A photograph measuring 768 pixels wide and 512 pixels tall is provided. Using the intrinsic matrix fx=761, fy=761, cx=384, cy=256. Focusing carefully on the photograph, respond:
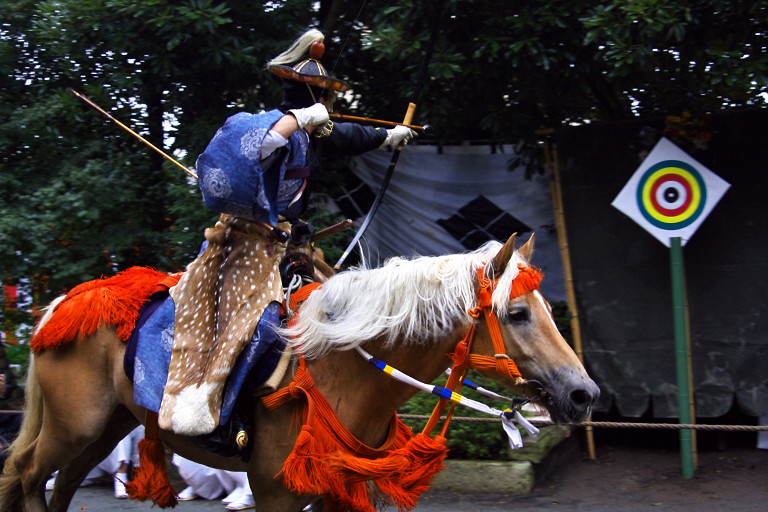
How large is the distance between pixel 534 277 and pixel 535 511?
3042mm

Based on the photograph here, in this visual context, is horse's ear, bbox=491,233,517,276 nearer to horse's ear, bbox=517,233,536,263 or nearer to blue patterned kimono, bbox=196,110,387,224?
horse's ear, bbox=517,233,536,263

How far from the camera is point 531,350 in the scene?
9.06 ft

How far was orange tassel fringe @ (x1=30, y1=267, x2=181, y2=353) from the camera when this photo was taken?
3.65 m

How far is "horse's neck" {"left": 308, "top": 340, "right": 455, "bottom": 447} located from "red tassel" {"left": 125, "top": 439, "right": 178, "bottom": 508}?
1.07m

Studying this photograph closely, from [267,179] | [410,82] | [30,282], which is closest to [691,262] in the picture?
[410,82]

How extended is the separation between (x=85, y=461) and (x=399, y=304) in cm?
226

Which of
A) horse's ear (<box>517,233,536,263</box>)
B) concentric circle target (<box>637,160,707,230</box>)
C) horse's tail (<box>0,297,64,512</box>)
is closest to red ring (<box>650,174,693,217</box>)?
concentric circle target (<box>637,160,707,230</box>)

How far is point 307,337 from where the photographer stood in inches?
123

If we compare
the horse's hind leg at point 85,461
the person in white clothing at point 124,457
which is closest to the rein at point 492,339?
the horse's hind leg at point 85,461

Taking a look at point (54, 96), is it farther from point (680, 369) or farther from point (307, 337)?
point (680, 369)

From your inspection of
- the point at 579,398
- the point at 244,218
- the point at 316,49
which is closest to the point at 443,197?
the point at 316,49

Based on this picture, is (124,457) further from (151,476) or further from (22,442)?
(151,476)

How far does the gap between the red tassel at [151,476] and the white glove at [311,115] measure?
66.5 inches

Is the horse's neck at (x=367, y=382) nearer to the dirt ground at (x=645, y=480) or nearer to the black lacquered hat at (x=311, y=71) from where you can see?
the black lacquered hat at (x=311, y=71)
